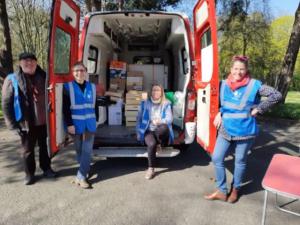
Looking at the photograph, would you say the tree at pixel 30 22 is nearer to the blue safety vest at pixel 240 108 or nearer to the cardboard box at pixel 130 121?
the cardboard box at pixel 130 121

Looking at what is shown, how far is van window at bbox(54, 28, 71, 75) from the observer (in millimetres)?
4375

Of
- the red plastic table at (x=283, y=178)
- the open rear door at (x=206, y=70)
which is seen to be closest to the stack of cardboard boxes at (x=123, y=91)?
the open rear door at (x=206, y=70)

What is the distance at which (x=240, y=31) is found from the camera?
22.5 meters

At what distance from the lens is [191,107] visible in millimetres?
5191

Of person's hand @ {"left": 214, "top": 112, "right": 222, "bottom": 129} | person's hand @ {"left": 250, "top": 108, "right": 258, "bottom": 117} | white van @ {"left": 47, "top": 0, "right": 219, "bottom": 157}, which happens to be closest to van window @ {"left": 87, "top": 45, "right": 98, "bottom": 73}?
white van @ {"left": 47, "top": 0, "right": 219, "bottom": 157}

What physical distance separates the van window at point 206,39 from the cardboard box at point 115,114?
7.34 ft

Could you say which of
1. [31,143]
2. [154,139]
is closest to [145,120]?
[154,139]

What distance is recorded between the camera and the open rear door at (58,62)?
162 inches

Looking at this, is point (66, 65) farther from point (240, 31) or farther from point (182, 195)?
point (240, 31)

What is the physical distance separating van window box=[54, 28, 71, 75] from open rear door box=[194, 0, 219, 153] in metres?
1.93

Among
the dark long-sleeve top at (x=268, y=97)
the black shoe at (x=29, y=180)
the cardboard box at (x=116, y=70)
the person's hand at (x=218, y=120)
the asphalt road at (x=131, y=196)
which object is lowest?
the asphalt road at (x=131, y=196)

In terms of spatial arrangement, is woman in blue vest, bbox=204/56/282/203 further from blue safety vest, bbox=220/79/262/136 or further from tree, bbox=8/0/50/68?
tree, bbox=8/0/50/68

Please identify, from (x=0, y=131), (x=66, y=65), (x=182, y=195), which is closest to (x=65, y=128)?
(x=66, y=65)

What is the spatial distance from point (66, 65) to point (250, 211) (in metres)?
3.17
